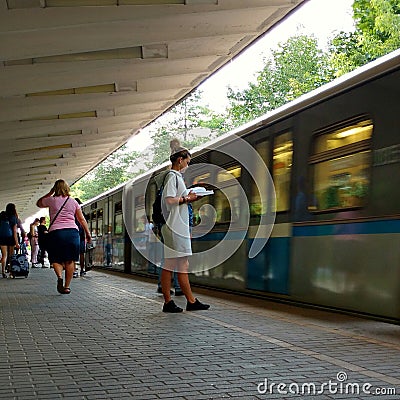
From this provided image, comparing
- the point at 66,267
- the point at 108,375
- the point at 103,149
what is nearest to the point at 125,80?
the point at 66,267

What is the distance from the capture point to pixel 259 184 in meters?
9.99

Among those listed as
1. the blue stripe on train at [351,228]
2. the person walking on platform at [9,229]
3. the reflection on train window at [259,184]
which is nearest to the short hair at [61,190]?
the reflection on train window at [259,184]

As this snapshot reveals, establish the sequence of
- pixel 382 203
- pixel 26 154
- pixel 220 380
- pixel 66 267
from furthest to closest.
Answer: pixel 26 154, pixel 66 267, pixel 382 203, pixel 220 380

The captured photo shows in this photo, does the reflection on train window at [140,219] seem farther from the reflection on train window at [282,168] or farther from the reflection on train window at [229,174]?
the reflection on train window at [282,168]

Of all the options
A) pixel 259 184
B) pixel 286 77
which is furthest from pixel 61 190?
pixel 286 77

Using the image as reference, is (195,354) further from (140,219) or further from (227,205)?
(140,219)

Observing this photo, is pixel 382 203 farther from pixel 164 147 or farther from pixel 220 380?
pixel 164 147

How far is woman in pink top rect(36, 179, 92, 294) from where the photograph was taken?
10938mm

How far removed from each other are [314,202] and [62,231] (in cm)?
435

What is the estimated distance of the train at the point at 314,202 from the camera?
6.76 m

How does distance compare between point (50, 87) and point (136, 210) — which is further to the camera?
point (136, 210)

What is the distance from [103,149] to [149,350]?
24837 millimetres

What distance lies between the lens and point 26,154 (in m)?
26.9

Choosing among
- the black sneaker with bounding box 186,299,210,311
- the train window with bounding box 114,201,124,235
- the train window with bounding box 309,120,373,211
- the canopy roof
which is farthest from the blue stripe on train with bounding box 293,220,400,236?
the train window with bounding box 114,201,124,235
